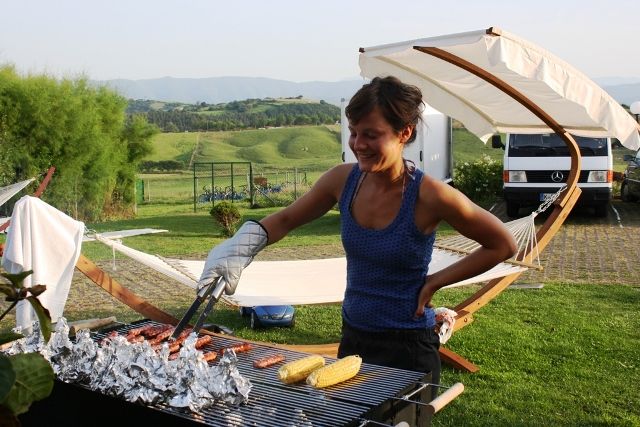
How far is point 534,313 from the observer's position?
6445 mm

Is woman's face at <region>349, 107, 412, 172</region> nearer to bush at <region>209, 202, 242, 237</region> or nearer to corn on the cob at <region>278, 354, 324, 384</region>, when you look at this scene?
corn on the cob at <region>278, 354, 324, 384</region>

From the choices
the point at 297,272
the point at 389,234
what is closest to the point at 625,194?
the point at 297,272

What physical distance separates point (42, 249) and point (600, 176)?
10.8 m

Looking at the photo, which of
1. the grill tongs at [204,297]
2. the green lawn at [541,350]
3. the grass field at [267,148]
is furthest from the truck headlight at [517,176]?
the grass field at [267,148]

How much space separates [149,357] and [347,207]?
2.56 ft

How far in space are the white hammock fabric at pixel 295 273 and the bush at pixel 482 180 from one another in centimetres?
1064

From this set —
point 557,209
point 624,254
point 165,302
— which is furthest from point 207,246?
point 557,209

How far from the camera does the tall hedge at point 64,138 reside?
15469 mm

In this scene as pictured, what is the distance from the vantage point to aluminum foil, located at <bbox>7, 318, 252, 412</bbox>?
203 cm

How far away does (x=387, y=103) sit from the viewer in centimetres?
220

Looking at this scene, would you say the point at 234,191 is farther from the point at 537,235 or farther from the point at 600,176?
the point at 537,235

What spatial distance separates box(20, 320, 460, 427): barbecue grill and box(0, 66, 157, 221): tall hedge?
1369cm

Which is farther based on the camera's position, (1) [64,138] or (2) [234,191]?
(2) [234,191]

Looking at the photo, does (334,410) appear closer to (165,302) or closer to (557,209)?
(557,209)
